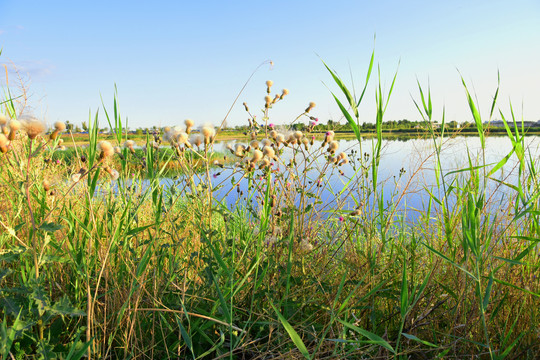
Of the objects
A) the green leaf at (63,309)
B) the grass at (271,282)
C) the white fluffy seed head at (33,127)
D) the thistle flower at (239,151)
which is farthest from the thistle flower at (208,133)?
the green leaf at (63,309)

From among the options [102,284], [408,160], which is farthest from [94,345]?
[408,160]

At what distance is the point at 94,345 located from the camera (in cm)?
124

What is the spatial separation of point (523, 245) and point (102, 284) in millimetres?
2056

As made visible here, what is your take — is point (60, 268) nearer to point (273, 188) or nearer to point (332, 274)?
point (273, 188)

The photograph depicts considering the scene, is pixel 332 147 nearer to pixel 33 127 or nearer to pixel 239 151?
pixel 239 151

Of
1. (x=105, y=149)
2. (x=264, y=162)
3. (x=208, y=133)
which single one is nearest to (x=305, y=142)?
(x=264, y=162)

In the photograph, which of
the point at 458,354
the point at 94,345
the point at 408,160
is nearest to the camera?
the point at 94,345

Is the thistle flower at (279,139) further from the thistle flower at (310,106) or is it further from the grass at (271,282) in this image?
the thistle flower at (310,106)

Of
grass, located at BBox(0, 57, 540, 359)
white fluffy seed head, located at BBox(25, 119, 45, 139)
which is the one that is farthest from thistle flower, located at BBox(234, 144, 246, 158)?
white fluffy seed head, located at BBox(25, 119, 45, 139)

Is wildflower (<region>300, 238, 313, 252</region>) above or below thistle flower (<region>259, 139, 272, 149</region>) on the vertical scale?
below

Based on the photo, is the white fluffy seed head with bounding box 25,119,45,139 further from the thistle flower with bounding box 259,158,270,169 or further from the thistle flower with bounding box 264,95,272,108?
the thistle flower with bounding box 264,95,272,108

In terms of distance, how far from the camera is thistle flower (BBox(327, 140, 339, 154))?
70.3 inches

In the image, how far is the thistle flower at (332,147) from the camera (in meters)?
1.79

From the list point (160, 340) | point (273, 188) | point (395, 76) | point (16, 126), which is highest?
point (395, 76)
